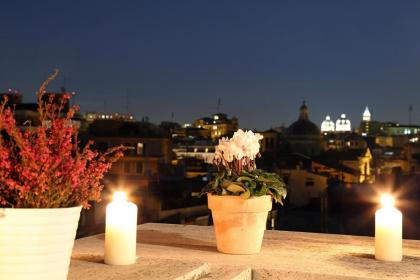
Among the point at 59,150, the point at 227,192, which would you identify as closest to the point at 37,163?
the point at 59,150

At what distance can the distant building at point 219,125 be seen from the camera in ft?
322

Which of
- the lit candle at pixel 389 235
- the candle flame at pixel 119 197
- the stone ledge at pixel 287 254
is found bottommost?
the stone ledge at pixel 287 254

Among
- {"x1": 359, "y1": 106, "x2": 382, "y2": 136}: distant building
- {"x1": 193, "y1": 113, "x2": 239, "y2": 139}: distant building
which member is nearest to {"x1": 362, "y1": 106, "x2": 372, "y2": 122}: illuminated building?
{"x1": 359, "y1": 106, "x2": 382, "y2": 136}: distant building

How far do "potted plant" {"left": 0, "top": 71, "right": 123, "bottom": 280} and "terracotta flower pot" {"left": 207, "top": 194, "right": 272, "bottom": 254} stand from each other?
5.64 feet

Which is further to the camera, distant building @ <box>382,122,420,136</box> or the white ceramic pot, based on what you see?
distant building @ <box>382,122,420,136</box>

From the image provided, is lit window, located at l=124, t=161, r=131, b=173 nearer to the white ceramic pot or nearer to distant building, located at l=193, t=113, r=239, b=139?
the white ceramic pot

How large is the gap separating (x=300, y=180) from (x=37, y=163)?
148 ft

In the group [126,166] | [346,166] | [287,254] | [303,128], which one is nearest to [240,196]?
[287,254]

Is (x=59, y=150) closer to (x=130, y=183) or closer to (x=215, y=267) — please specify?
(x=215, y=267)

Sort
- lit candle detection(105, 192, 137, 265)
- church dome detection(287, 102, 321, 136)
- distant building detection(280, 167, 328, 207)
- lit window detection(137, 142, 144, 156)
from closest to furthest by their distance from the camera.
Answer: lit candle detection(105, 192, 137, 265), lit window detection(137, 142, 144, 156), distant building detection(280, 167, 328, 207), church dome detection(287, 102, 321, 136)

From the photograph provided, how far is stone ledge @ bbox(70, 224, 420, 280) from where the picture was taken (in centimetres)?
373

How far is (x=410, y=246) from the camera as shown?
4.94 metres

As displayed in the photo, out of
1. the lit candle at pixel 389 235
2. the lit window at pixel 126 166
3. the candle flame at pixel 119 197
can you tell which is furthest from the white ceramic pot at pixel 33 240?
the lit window at pixel 126 166

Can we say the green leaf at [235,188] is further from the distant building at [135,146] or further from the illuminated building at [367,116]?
the illuminated building at [367,116]
